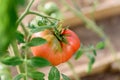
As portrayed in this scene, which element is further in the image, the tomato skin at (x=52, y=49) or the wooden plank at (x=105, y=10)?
the wooden plank at (x=105, y=10)

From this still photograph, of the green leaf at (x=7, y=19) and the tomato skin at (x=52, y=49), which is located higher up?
the tomato skin at (x=52, y=49)

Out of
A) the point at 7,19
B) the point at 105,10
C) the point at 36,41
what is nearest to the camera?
the point at 7,19

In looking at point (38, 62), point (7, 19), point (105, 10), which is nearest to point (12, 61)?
point (38, 62)

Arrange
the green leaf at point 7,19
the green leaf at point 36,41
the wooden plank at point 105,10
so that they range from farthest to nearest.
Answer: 1. the wooden plank at point 105,10
2. the green leaf at point 36,41
3. the green leaf at point 7,19

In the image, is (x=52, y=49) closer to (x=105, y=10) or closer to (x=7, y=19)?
(x=7, y=19)

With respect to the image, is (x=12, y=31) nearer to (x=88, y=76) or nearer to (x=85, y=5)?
(x=88, y=76)

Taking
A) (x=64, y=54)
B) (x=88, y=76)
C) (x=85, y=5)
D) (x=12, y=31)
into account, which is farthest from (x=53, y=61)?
(x=85, y=5)

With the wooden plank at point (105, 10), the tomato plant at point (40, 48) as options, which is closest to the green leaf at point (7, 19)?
the tomato plant at point (40, 48)

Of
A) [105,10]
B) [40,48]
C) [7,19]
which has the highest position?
[105,10]

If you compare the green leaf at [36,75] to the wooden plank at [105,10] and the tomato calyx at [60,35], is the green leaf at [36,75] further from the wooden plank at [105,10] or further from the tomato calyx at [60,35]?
the wooden plank at [105,10]

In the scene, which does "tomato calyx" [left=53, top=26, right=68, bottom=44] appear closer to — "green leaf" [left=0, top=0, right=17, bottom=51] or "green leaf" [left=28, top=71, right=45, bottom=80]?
"green leaf" [left=28, top=71, right=45, bottom=80]

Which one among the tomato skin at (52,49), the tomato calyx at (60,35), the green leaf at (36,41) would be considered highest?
the tomato calyx at (60,35)
